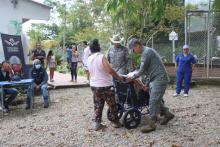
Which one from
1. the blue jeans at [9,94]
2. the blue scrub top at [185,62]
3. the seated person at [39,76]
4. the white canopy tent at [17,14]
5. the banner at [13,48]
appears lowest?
the blue jeans at [9,94]

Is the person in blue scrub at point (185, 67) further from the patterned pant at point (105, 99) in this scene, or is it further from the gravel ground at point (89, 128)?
the patterned pant at point (105, 99)

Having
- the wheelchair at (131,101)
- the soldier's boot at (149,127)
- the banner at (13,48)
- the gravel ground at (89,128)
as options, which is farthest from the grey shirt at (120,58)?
the banner at (13,48)

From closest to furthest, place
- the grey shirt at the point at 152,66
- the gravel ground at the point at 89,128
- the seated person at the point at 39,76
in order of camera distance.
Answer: the gravel ground at the point at 89,128
the grey shirt at the point at 152,66
the seated person at the point at 39,76

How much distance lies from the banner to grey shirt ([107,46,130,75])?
465 cm

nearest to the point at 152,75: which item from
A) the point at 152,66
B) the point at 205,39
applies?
the point at 152,66

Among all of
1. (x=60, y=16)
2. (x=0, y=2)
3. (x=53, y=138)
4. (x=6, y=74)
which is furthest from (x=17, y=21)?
(x=60, y=16)

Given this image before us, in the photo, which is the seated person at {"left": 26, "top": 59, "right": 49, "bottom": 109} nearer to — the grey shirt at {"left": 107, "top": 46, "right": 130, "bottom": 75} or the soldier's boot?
the grey shirt at {"left": 107, "top": 46, "right": 130, "bottom": 75}

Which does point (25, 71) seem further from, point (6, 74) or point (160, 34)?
point (160, 34)

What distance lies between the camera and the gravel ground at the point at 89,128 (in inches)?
285

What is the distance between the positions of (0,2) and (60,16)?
28.1 meters

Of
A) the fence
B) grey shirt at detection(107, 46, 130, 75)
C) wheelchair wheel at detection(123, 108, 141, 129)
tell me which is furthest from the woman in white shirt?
the fence

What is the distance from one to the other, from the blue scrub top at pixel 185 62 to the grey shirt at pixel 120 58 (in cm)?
287

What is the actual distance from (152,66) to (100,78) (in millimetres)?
1018

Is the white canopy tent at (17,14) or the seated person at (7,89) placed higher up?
the white canopy tent at (17,14)
